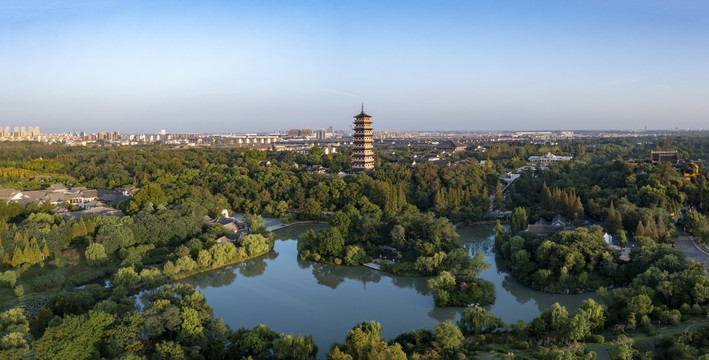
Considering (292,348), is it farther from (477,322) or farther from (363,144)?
(363,144)

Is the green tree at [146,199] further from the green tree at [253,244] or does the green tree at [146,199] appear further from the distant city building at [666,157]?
the distant city building at [666,157]

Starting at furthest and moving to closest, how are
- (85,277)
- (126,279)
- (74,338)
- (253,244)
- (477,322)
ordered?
(253,244) < (85,277) < (126,279) < (477,322) < (74,338)

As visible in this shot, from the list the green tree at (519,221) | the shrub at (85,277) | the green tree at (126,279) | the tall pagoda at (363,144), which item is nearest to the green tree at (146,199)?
the shrub at (85,277)

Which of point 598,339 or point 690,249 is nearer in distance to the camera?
point 598,339

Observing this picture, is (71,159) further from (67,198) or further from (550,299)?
(550,299)

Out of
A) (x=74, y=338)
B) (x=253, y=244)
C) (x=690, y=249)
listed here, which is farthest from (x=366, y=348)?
(x=690, y=249)

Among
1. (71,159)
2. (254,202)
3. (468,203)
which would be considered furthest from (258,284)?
(71,159)

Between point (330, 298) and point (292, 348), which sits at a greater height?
point (292, 348)
